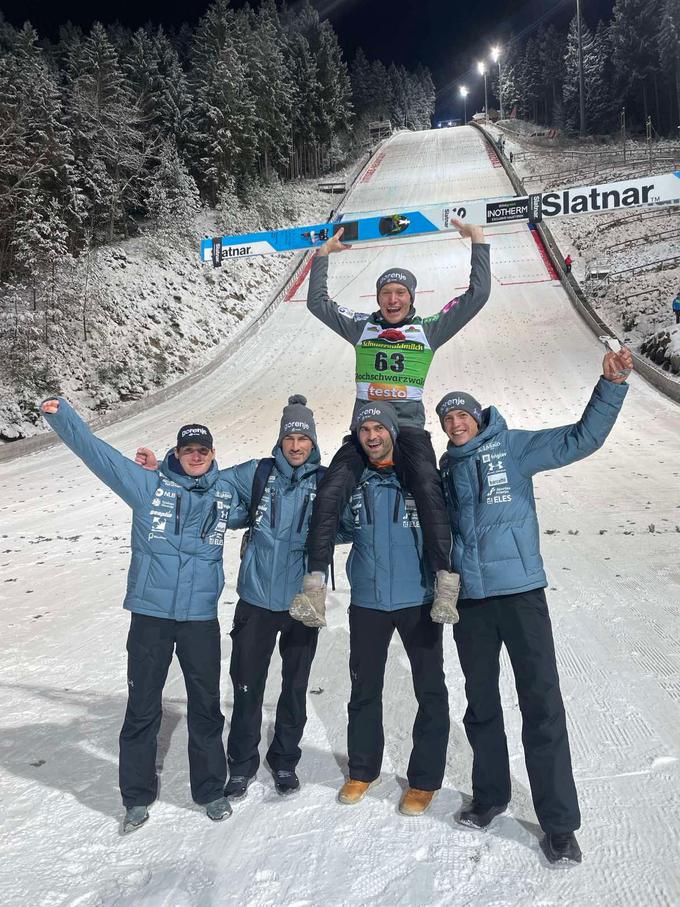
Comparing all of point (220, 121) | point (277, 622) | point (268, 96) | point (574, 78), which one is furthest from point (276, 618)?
point (574, 78)

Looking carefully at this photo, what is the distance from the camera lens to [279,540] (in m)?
3.19

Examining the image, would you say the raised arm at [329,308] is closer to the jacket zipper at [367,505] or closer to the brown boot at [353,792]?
the jacket zipper at [367,505]

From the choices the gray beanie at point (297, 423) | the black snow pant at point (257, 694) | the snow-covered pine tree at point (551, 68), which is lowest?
the black snow pant at point (257, 694)

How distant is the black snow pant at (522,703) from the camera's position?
2650 millimetres

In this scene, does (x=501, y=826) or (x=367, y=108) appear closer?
(x=501, y=826)

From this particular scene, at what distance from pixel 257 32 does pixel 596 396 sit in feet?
177

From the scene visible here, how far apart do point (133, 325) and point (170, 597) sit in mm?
19309

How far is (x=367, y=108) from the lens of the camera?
86.4 metres

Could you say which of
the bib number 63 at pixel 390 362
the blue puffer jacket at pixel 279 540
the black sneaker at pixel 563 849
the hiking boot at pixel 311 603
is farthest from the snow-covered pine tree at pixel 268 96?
A: the black sneaker at pixel 563 849

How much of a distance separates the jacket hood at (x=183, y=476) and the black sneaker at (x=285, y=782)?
1.41 metres

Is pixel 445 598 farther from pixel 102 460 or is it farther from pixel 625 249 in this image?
pixel 625 249

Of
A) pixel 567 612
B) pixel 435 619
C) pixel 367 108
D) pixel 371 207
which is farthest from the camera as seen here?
pixel 367 108

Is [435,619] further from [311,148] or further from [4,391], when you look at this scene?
[311,148]

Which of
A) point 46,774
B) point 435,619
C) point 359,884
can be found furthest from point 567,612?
point 46,774
